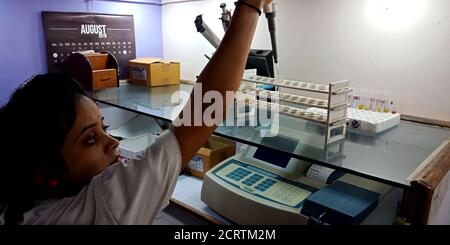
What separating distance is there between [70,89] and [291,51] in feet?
4.47

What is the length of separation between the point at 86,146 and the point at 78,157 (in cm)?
2

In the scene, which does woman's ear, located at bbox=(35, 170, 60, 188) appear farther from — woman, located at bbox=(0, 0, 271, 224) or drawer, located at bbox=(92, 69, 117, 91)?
drawer, located at bbox=(92, 69, 117, 91)

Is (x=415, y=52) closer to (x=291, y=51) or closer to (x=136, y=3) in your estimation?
(x=291, y=51)

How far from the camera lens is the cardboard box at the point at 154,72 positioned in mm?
2141

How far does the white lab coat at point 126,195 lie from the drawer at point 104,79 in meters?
1.52

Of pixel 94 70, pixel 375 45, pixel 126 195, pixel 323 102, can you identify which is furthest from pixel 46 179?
pixel 94 70

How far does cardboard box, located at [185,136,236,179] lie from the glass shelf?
216mm

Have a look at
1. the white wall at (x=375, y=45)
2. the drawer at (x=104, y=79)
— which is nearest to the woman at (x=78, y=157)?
the white wall at (x=375, y=45)

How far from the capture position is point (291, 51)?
5.93 ft

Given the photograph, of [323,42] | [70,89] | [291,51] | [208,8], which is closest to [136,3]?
[208,8]

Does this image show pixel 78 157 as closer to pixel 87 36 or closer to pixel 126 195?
pixel 126 195

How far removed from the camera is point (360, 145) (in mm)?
1090

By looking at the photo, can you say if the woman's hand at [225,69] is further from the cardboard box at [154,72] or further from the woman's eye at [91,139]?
the cardboard box at [154,72]

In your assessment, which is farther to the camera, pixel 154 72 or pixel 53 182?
pixel 154 72
